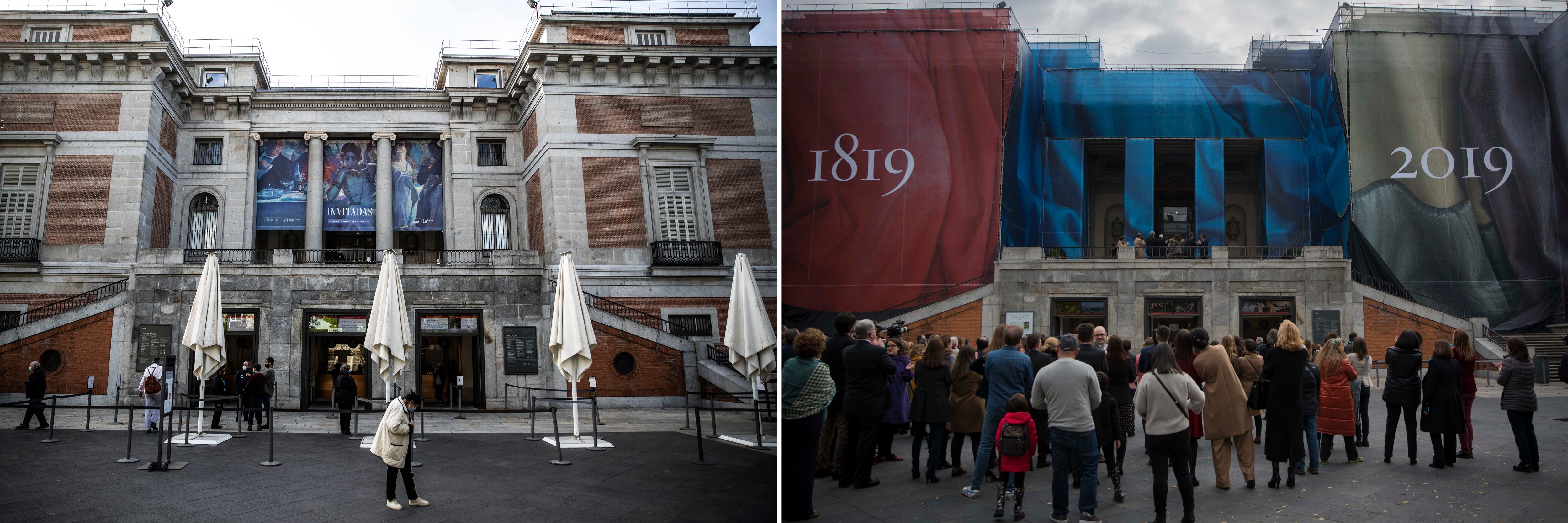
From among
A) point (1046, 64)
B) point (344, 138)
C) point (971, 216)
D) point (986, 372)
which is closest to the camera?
point (344, 138)

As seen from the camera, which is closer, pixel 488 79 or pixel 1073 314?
pixel 488 79

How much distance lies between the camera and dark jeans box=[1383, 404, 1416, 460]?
6.98 m

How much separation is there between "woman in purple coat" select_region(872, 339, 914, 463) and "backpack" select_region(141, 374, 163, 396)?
17.4 ft

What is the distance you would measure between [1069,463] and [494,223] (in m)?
4.05

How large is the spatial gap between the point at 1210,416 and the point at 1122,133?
28.5ft

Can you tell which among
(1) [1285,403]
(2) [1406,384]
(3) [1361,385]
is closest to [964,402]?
(1) [1285,403]

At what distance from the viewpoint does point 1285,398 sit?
20.2 feet

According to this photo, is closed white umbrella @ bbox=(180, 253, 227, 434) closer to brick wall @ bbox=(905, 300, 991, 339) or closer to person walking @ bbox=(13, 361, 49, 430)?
person walking @ bbox=(13, 361, 49, 430)

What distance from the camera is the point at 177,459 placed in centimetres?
249

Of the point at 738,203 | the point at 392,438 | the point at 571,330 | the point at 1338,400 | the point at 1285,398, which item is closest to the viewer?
the point at 392,438

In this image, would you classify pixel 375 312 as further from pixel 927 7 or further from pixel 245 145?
pixel 927 7

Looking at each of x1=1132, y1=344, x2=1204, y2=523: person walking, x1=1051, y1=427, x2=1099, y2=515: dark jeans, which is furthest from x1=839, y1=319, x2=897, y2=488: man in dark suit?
x1=1132, y1=344, x2=1204, y2=523: person walking

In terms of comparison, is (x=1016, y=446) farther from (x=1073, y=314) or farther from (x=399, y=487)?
(x=1073, y=314)

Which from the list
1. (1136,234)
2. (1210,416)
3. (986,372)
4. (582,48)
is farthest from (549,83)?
(1136,234)
